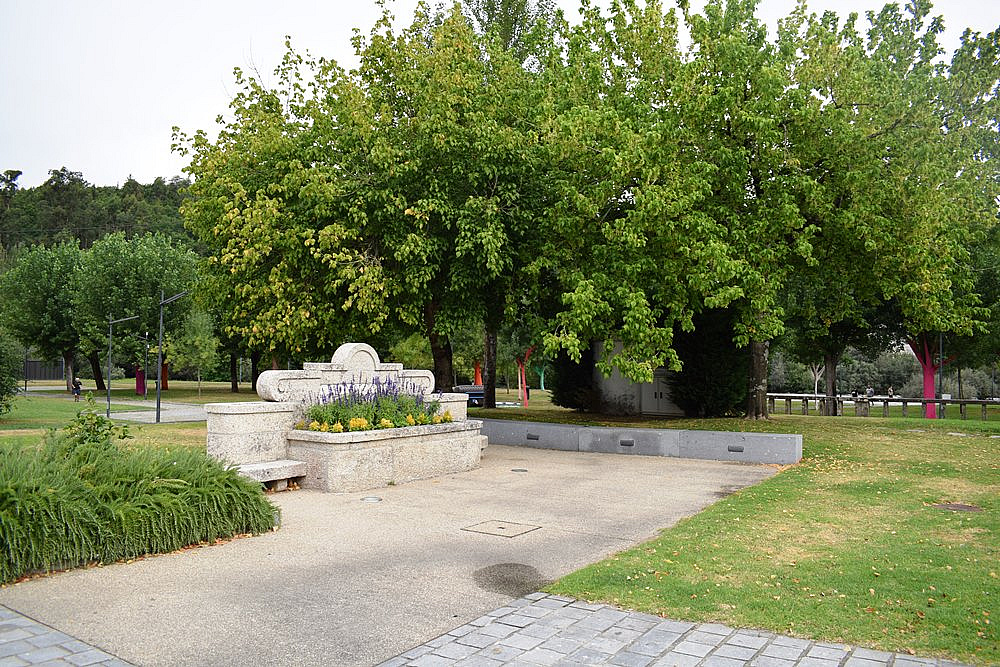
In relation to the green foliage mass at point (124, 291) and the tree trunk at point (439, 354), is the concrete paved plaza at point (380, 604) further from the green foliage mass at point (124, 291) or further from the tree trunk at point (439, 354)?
the green foliage mass at point (124, 291)

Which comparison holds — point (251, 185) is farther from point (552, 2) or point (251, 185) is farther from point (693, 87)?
point (552, 2)

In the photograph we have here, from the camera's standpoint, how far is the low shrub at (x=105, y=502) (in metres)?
6.41

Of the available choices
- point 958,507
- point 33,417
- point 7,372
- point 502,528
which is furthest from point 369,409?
point 33,417

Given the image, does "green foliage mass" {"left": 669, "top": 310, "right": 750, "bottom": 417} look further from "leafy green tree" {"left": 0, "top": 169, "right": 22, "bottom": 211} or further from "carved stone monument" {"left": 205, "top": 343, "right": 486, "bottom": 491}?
"leafy green tree" {"left": 0, "top": 169, "right": 22, "bottom": 211}

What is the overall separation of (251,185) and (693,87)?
34.6 ft

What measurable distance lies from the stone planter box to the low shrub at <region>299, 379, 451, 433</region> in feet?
0.90

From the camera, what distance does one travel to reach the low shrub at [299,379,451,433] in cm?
1182

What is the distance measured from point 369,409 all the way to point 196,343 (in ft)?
132

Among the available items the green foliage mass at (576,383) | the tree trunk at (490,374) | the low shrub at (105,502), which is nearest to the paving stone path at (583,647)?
the low shrub at (105,502)

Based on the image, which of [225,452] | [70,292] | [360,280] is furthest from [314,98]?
[70,292]

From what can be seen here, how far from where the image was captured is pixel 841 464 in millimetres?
13758

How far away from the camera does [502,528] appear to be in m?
8.59

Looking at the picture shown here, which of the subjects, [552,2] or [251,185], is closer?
[251,185]

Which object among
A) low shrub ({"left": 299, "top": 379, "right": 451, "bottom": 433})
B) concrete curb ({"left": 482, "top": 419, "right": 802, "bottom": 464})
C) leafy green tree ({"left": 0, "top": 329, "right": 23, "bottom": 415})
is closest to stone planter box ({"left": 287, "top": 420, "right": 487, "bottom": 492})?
low shrub ({"left": 299, "top": 379, "right": 451, "bottom": 433})
